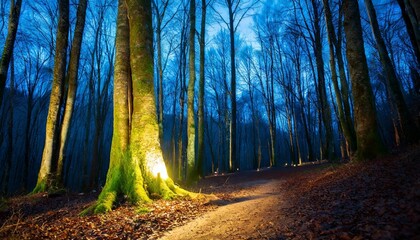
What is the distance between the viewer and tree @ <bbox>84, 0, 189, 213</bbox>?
17.8 feet

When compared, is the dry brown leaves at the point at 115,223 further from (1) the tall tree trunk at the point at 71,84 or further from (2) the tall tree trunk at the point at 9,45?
(2) the tall tree trunk at the point at 9,45

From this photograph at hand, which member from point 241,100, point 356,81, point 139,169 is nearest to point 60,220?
point 139,169

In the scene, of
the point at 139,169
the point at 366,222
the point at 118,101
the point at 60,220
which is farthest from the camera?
the point at 118,101

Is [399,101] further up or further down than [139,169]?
further up

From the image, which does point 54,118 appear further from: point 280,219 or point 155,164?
point 280,219

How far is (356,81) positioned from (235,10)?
15898mm

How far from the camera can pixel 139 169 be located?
18.2 ft

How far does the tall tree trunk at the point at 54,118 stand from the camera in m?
8.75

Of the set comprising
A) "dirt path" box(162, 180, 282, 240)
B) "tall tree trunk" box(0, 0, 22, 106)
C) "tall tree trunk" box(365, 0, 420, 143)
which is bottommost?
"dirt path" box(162, 180, 282, 240)

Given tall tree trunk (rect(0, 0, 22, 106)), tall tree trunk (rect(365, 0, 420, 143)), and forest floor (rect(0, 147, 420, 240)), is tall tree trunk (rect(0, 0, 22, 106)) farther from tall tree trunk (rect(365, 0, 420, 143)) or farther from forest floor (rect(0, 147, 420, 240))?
tall tree trunk (rect(365, 0, 420, 143))

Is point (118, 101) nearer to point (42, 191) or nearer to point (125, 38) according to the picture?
point (125, 38)

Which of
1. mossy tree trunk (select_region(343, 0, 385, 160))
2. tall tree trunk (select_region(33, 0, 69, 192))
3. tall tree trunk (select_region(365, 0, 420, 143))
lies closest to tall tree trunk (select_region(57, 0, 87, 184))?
tall tree trunk (select_region(33, 0, 69, 192))

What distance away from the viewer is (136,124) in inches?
231

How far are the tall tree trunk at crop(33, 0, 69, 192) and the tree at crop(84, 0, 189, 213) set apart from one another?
16.4 ft
